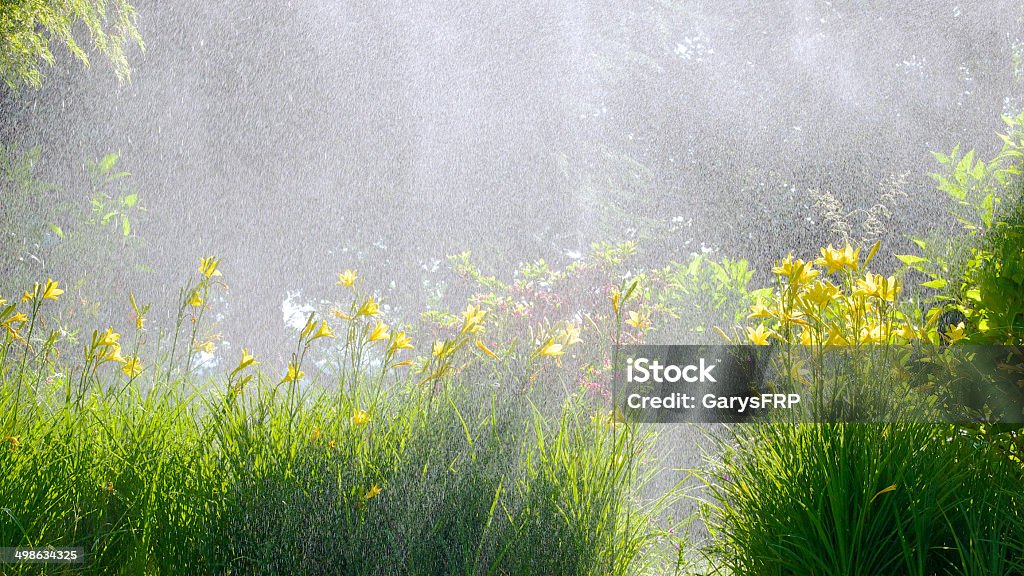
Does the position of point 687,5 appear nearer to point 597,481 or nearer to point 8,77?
point 8,77

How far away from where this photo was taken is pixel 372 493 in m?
1.67

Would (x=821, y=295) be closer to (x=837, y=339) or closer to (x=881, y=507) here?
(x=837, y=339)

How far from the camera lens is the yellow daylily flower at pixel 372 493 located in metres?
1.66

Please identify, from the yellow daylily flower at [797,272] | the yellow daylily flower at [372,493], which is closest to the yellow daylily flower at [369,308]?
the yellow daylily flower at [372,493]

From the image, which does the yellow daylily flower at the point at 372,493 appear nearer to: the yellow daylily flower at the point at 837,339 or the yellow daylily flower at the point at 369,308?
the yellow daylily flower at the point at 369,308

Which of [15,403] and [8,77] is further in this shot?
[8,77]

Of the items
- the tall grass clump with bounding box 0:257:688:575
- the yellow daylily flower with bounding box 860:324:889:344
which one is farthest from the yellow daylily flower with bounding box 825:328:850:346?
the tall grass clump with bounding box 0:257:688:575

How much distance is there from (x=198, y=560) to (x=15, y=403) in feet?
2.73

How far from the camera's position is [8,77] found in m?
4.52

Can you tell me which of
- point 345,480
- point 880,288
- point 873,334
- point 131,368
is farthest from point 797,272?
point 131,368

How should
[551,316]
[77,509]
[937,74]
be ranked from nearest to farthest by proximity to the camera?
[77,509]
[551,316]
[937,74]

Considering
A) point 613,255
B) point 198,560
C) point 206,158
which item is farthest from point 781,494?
point 206,158

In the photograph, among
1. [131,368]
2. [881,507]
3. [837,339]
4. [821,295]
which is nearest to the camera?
[881,507]

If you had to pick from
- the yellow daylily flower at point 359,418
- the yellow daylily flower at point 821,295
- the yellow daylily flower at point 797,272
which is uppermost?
the yellow daylily flower at point 797,272
